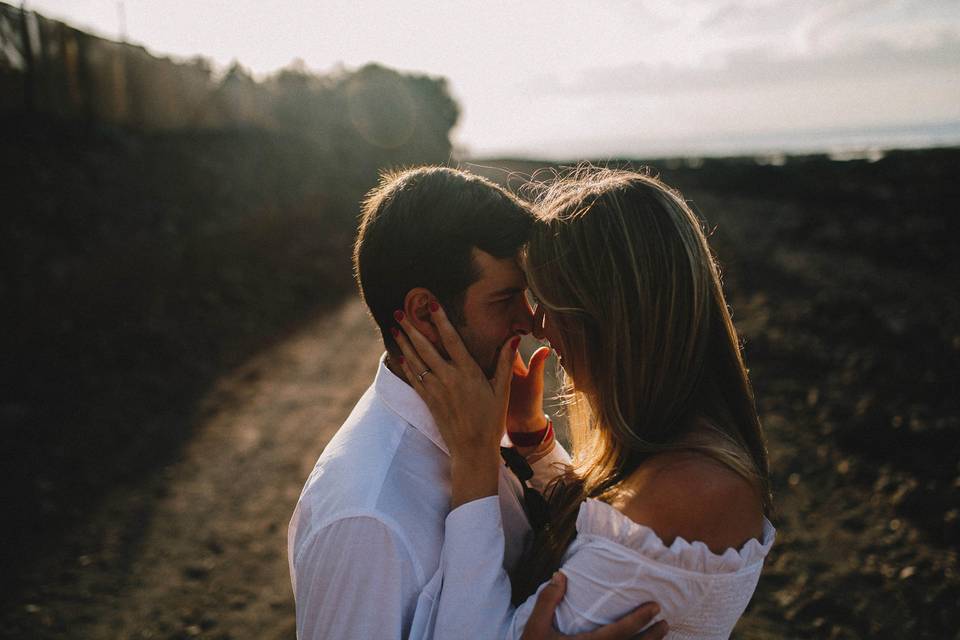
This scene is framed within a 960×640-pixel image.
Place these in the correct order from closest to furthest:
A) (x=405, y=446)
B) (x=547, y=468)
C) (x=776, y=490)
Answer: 1. (x=405, y=446)
2. (x=547, y=468)
3. (x=776, y=490)

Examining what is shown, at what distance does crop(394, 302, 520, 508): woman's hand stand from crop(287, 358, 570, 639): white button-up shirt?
0.27ft

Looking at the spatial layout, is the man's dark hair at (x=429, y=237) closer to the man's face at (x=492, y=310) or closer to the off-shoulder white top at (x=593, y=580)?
the man's face at (x=492, y=310)

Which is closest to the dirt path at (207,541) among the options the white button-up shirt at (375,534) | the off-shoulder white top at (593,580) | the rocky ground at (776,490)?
the rocky ground at (776,490)

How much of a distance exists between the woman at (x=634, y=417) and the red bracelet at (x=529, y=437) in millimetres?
467

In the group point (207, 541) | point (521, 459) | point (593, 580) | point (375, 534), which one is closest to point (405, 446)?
point (375, 534)

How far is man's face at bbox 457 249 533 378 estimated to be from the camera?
226 centimetres

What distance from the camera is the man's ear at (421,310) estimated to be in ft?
7.23

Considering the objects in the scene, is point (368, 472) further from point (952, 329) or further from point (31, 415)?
point (952, 329)

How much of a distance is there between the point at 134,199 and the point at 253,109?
10.6 metres

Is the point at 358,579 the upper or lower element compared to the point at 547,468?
upper

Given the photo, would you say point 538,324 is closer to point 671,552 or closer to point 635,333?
point 635,333

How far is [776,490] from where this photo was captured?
5.83 metres

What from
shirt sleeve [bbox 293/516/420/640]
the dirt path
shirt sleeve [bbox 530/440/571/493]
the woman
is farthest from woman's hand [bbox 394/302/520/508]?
the dirt path

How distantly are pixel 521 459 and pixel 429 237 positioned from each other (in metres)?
0.90
